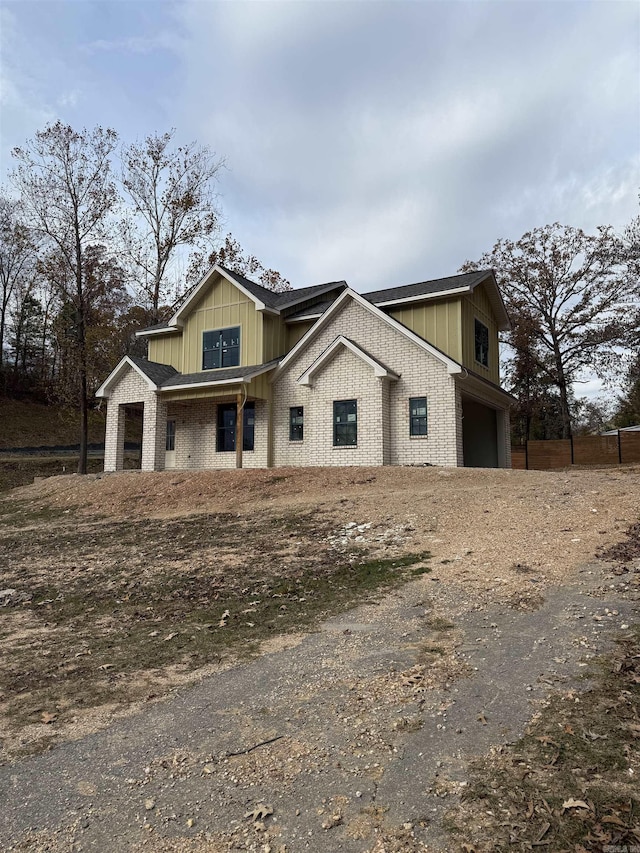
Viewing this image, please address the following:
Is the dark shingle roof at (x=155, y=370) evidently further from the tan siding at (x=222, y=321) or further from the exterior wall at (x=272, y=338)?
the exterior wall at (x=272, y=338)

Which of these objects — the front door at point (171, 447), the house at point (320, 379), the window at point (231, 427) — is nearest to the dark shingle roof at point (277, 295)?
the house at point (320, 379)

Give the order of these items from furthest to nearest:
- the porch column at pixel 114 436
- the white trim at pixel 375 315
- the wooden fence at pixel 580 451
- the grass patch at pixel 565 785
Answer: the wooden fence at pixel 580 451, the porch column at pixel 114 436, the white trim at pixel 375 315, the grass patch at pixel 565 785

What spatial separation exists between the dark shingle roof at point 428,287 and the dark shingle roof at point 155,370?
28.9 ft

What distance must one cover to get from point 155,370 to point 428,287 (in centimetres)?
1130

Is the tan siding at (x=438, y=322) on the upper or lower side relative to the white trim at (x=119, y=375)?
upper

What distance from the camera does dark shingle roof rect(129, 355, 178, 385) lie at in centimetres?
2178

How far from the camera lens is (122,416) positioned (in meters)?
22.9

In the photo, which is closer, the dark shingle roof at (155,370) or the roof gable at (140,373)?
the roof gable at (140,373)

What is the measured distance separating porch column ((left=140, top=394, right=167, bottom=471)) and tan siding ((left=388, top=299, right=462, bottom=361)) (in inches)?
391

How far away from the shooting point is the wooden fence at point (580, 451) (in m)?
27.6

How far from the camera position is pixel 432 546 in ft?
27.9

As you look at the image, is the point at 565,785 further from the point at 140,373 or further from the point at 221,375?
the point at 140,373

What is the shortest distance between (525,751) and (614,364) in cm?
3424

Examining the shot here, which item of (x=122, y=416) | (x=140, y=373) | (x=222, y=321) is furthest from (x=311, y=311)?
(x=122, y=416)
